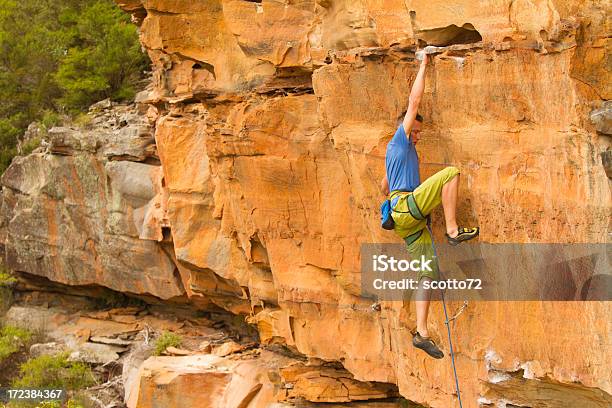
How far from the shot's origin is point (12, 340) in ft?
54.1

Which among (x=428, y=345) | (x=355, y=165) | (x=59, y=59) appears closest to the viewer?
(x=428, y=345)

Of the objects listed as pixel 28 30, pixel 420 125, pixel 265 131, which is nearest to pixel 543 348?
pixel 420 125

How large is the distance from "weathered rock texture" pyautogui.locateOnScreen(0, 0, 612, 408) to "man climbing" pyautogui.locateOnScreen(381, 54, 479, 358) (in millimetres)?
241

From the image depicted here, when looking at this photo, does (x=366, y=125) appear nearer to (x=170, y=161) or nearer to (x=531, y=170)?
(x=531, y=170)

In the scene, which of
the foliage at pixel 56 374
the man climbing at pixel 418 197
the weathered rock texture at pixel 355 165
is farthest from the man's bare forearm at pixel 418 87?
the foliage at pixel 56 374

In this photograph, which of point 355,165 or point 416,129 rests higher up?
point 416,129

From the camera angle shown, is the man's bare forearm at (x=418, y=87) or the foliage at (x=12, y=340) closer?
the man's bare forearm at (x=418, y=87)

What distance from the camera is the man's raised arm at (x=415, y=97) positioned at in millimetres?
7008

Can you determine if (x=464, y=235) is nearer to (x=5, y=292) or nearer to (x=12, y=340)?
(x=12, y=340)

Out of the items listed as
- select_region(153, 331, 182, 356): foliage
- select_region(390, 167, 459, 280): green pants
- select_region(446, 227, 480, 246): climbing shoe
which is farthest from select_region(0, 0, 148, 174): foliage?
select_region(446, 227, 480, 246): climbing shoe

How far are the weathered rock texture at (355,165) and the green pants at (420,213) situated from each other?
25 cm

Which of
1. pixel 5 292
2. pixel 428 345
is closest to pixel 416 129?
pixel 428 345

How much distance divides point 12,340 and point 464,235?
11817 millimetres

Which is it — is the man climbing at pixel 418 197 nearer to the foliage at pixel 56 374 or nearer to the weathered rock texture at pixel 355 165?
the weathered rock texture at pixel 355 165
